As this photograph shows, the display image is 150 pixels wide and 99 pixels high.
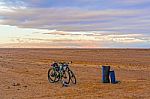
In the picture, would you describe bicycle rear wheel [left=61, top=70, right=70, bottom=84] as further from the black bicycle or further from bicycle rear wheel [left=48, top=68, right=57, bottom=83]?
bicycle rear wheel [left=48, top=68, right=57, bottom=83]

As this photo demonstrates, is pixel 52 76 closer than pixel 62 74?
No

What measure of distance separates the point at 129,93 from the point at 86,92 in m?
2.03

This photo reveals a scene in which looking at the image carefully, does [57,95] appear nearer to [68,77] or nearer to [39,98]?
[39,98]

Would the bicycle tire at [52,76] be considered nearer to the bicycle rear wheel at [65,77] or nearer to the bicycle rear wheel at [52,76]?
the bicycle rear wheel at [52,76]

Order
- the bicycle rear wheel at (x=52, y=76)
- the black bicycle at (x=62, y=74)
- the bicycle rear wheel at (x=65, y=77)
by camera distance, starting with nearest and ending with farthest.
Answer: the black bicycle at (x=62, y=74) < the bicycle rear wheel at (x=65, y=77) < the bicycle rear wheel at (x=52, y=76)

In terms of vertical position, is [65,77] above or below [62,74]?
below

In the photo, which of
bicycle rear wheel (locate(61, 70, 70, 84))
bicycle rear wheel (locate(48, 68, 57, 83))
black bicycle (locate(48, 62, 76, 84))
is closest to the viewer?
black bicycle (locate(48, 62, 76, 84))

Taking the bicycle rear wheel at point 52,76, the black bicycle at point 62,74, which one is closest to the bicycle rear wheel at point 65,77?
the black bicycle at point 62,74

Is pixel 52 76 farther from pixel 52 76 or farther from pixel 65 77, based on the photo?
pixel 65 77

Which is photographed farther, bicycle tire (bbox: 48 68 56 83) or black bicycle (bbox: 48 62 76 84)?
bicycle tire (bbox: 48 68 56 83)

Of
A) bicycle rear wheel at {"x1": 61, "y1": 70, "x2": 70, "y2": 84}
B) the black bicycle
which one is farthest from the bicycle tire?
bicycle rear wheel at {"x1": 61, "y1": 70, "x2": 70, "y2": 84}

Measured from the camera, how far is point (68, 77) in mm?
21250

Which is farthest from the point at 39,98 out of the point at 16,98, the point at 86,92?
the point at 86,92

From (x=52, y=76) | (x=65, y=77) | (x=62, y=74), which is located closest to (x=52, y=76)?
(x=52, y=76)
